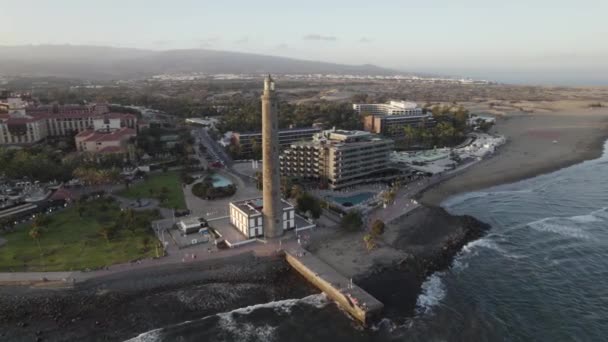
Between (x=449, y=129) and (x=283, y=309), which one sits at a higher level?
(x=449, y=129)

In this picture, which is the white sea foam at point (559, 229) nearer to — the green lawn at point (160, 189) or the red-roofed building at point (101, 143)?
the green lawn at point (160, 189)

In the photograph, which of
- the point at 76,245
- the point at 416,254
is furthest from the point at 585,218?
the point at 76,245

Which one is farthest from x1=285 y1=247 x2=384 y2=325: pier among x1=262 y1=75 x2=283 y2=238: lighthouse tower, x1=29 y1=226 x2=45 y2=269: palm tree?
x1=29 y1=226 x2=45 y2=269: palm tree

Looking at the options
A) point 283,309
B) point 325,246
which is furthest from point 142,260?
point 325,246

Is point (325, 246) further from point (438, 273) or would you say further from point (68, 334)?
point (68, 334)

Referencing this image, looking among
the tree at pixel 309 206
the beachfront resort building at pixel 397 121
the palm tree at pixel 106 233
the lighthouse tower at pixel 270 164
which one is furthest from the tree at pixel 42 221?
the beachfront resort building at pixel 397 121

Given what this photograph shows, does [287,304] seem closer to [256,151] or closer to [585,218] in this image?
[585,218]
